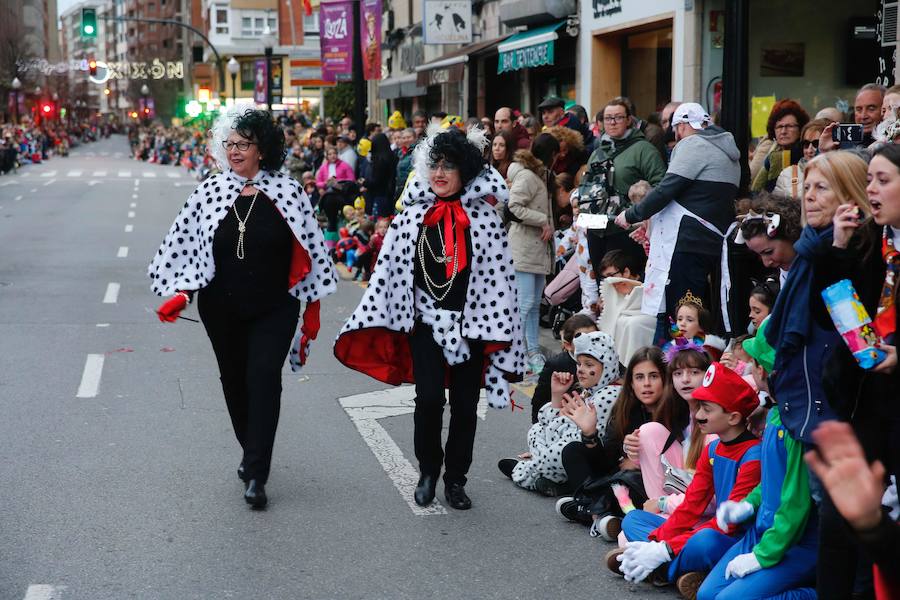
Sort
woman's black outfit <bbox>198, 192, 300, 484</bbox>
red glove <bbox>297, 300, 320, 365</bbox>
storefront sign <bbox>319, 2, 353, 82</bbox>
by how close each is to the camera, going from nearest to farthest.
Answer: woman's black outfit <bbox>198, 192, 300, 484</bbox>, red glove <bbox>297, 300, 320, 365</bbox>, storefront sign <bbox>319, 2, 353, 82</bbox>

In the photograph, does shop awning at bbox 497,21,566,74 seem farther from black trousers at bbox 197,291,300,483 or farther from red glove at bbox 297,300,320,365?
black trousers at bbox 197,291,300,483

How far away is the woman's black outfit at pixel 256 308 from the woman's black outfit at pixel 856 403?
2.98m

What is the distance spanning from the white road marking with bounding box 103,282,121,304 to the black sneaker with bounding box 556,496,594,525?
9.45 metres

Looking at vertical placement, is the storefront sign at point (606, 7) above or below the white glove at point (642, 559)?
above

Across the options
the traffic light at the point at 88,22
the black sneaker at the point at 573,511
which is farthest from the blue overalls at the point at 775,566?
the traffic light at the point at 88,22

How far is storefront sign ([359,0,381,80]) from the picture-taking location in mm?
24234

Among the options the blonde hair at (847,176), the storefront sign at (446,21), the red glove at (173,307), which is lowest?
the red glove at (173,307)

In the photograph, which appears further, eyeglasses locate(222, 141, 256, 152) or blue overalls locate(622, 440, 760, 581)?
eyeglasses locate(222, 141, 256, 152)

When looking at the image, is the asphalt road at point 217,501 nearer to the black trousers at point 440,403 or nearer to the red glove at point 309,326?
the black trousers at point 440,403

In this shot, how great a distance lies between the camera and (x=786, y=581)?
4.79 m

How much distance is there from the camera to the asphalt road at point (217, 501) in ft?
17.3

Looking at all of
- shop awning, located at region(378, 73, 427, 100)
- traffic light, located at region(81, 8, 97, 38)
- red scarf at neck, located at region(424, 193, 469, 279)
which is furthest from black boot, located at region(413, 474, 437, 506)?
traffic light, located at region(81, 8, 97, 38)

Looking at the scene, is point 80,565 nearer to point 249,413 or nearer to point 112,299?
point 249,413

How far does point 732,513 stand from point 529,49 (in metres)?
16.6
